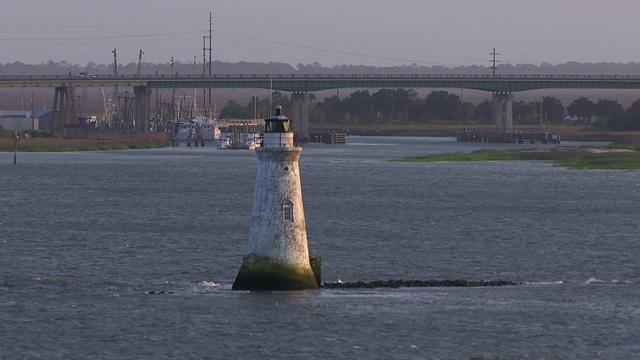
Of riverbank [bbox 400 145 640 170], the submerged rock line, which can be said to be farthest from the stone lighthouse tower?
riverbank [bbox 400 145 640 170]

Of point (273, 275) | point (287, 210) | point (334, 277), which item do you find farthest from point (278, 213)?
point (334, 277)

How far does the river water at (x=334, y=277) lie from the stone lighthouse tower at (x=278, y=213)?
2.53 ft

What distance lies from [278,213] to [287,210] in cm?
28

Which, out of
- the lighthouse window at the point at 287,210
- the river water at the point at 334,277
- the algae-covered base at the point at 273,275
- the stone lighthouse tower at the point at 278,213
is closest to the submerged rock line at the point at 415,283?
the river water at the point at 334,277

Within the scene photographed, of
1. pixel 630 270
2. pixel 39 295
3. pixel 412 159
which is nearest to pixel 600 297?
pixel 630 270

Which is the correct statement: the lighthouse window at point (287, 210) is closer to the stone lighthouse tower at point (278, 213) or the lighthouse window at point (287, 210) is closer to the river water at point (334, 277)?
the stone lighthouse tower at point (278, 213)

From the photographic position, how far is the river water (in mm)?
37594

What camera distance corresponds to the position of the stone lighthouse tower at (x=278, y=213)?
3997 centimetres

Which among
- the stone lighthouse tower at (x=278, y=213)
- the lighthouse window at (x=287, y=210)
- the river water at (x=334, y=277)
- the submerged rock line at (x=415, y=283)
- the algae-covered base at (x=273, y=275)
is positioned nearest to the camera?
the river water at (x=334, y=277)

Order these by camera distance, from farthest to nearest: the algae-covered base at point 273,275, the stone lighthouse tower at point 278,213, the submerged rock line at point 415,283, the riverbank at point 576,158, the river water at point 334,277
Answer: the riverbank at point 576,158 < the submerged rock line at point 415,283 < the algae-covered base at point 273,275 < the stone lighthouse tower at point 278,213 < the river water at point 334,277

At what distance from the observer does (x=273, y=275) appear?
133 ft

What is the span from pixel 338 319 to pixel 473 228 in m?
32.7

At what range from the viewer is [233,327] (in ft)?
128

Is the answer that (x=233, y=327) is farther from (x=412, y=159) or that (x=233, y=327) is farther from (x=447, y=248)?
(x=412, y=159)
